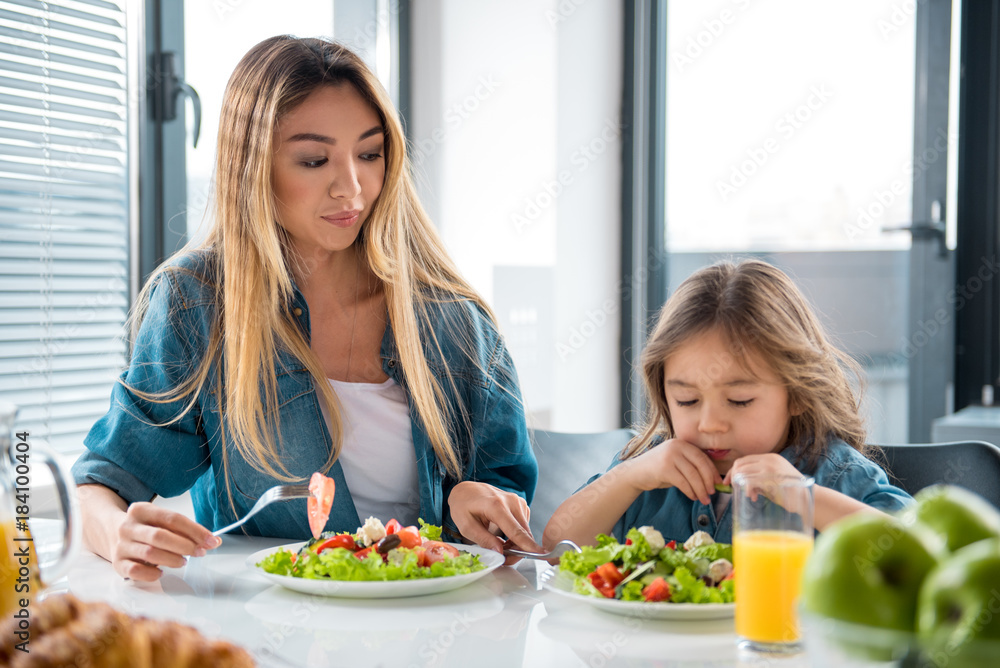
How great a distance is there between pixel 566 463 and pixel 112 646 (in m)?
1.20

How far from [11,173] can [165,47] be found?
19.3 inches

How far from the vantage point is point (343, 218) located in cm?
146

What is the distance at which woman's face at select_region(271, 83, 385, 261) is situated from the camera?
144 cm

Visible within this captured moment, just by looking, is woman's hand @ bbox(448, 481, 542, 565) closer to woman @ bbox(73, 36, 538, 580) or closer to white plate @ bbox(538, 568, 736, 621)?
woman @ bbox(73, 36, 538, 580)

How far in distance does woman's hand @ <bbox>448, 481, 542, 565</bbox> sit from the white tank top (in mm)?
247

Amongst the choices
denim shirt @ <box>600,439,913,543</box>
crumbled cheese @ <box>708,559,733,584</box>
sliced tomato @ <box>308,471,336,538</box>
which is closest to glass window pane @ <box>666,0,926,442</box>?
denim shirt @ <box>600,439,913,543</box>

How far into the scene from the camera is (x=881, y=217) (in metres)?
2.94

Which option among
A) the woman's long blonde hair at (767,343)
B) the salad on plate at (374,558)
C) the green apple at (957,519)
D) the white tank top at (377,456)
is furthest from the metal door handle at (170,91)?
the green apple at (957,519)

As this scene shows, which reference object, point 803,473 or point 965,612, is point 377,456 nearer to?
point 803,473

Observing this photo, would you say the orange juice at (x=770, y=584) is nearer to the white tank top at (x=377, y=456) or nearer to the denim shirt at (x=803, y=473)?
the denim shirt at (x=803, y=473)

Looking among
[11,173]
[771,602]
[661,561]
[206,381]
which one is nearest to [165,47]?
[11,173]

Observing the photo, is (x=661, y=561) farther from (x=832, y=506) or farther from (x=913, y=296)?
(x=913, y=296)

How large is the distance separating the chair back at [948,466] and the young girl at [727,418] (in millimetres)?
63

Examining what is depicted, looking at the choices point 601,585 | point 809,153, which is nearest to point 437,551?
point 601,585
